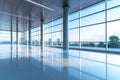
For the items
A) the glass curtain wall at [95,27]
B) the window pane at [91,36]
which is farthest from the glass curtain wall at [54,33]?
the window pane at [91,36]

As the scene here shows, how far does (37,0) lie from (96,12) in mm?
6339

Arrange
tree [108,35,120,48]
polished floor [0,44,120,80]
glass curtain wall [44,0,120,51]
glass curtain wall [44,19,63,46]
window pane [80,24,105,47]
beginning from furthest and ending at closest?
glass curtain wall [44,19,63,46] < window pane [80,24,105,47] < tree [108,35,120,48] < glass curtain wall [44,0,120,51] < polished floor [0,44,120,80]

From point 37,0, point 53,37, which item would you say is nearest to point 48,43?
point 53,37

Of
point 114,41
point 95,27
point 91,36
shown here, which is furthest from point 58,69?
point 91,36

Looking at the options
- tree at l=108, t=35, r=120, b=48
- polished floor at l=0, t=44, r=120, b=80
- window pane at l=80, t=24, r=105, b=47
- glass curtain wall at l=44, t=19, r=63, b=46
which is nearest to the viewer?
polished floor at l=0, t=44, r=120, b=80

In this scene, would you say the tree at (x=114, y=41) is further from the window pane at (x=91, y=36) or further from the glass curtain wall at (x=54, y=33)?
the glass curtain wall at (x=54, y=33)

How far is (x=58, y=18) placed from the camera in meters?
23.3

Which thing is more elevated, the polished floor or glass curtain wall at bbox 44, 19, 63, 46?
glass curtain wall at bbox 44, 19, 63, 46

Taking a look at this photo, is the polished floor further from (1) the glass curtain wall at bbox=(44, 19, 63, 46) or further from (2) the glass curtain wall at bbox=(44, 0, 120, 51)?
(1) the glass curtain wall at bbox=(44, 19, 63, 46)

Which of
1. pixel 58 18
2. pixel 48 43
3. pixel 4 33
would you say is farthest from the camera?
pixel 4 33

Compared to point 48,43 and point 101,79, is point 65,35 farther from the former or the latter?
point 48,43

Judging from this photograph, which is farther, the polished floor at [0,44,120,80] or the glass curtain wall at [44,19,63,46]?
the glass curtain wall at [44,19,63,46]

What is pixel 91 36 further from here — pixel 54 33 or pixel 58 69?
pixel 58 69

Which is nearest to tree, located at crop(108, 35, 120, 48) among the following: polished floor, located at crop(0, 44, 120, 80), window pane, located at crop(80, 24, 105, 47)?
window pane, located at crop(80, 24, 105, 47)
